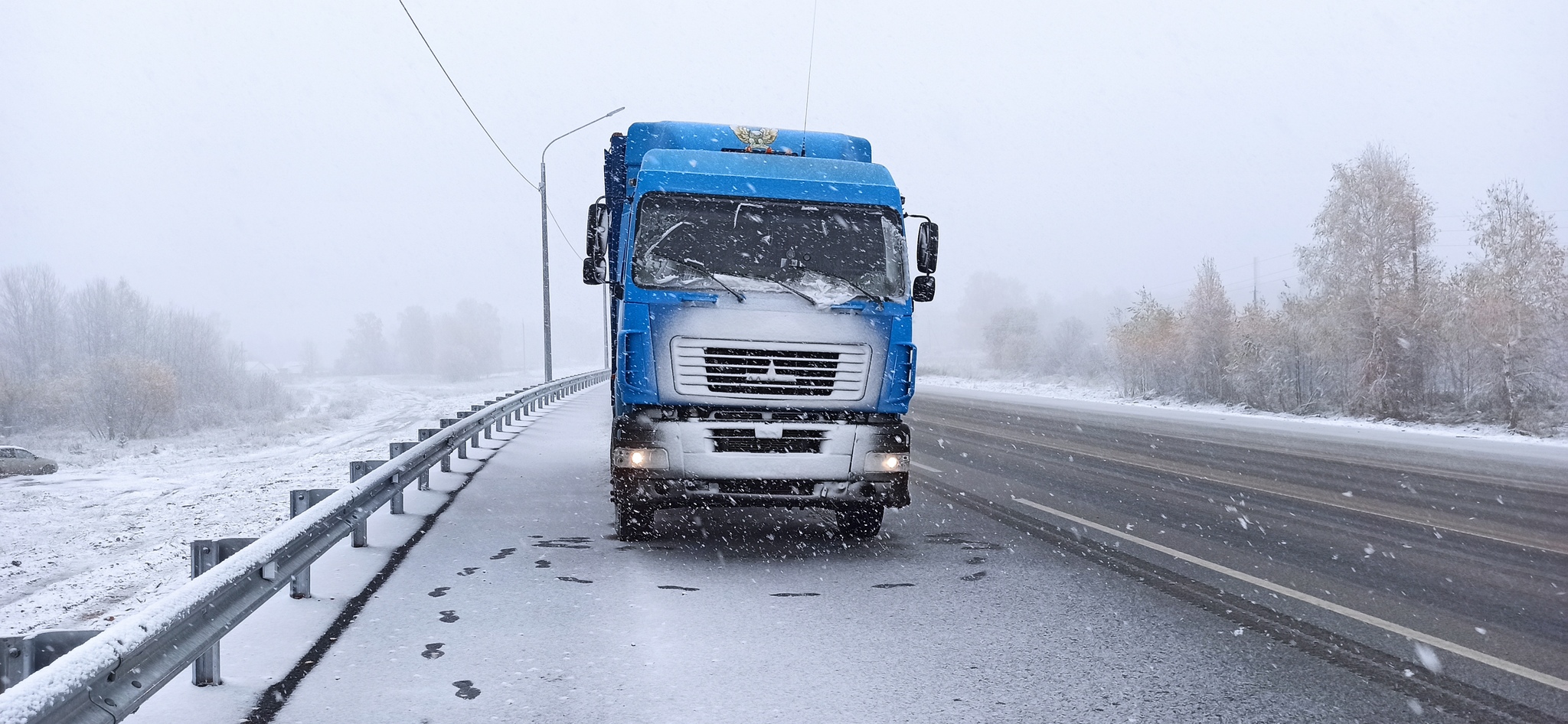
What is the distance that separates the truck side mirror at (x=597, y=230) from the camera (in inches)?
299

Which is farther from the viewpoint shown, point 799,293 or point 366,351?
point 366,351

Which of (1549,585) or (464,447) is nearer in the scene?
(1549,585)

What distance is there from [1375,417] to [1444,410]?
2250mm

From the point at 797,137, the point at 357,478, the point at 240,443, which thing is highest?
the point at 797,137

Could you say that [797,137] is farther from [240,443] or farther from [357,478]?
[240,443]

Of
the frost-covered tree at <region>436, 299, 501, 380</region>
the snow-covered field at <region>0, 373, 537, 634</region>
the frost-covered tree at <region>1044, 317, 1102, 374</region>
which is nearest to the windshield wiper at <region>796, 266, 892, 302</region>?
the snow-covered field at <region>0, 373, 537, 634</region>

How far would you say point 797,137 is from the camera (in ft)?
28.8

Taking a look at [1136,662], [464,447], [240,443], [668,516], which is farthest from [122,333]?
[1136,662]

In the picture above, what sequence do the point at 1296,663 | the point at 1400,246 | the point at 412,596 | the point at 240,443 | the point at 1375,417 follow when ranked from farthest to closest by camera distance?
the point at 240,443, the point at 1400,246, the point at 1375,417, the point at 412,596, the point at 1296,663

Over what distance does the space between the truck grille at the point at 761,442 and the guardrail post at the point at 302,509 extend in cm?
249

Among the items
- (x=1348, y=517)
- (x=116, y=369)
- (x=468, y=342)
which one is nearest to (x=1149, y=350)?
(x=1348, y=517)

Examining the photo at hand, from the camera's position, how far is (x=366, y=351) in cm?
15525

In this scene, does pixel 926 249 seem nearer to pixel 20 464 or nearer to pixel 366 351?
pixel 20 464

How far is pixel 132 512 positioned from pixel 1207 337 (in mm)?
33282
